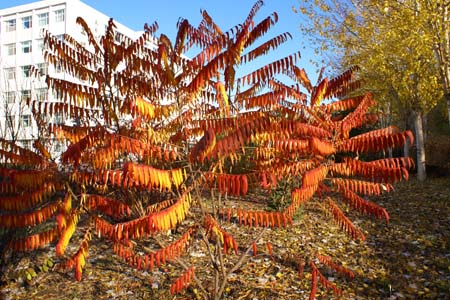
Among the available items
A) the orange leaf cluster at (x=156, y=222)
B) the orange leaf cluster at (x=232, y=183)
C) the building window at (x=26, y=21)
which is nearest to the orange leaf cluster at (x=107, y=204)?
the orange leaf cluster at (x=156, y=222)

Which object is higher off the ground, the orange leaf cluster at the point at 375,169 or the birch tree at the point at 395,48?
the birch tree at the point at 395,48

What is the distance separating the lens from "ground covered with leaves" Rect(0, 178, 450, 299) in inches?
191

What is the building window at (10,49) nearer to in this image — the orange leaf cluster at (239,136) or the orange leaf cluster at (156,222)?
the orange leaf cluster at (156,222)

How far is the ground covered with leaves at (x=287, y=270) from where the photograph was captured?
15.9ft

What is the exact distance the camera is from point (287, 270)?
559cm

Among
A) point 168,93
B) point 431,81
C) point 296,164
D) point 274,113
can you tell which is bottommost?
point 296,164

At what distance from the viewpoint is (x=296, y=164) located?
320 cm

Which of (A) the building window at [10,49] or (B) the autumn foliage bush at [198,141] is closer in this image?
(B) the autumn foliage bush at [198,141]

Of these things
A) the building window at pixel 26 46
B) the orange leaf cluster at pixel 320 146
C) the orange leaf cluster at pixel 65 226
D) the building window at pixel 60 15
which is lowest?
the orange leaf cluster at pixel 65 226

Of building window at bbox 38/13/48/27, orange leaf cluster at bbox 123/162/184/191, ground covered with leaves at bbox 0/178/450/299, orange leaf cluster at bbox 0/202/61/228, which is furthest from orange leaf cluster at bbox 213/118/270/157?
building window at bbox 38/13/48/27

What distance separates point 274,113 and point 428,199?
9411 mm

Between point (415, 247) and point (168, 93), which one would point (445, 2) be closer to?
point (415, 247)

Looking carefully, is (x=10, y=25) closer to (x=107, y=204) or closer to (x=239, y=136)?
(x=107, y=204)

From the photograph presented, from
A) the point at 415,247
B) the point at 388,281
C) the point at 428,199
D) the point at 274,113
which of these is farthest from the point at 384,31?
the point at 274,113
